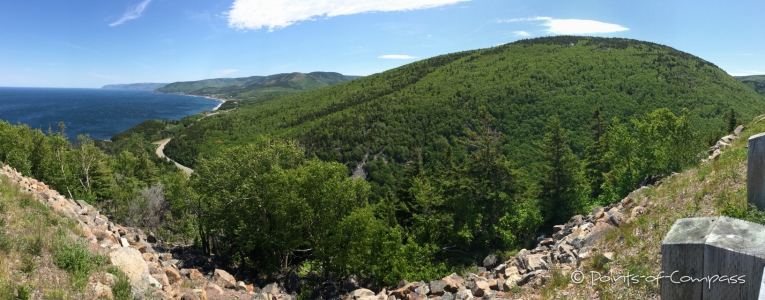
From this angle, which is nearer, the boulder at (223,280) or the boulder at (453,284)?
the boulder at (453,284)

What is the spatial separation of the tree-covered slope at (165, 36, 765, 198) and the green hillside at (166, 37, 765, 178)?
0.89 feet

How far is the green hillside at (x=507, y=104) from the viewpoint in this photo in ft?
253

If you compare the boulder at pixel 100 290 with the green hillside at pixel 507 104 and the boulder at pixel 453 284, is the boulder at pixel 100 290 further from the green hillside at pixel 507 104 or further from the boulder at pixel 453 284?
the green hillside at pixel 507 104

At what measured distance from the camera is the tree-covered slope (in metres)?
75.4

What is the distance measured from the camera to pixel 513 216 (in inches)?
1055

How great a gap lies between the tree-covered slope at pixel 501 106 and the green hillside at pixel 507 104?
0.89 ft

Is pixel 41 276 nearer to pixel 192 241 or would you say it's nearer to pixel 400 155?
pixel 192 241

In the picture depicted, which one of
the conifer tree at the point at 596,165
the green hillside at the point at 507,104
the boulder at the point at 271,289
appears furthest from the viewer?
the green hillside at the point at 507,104

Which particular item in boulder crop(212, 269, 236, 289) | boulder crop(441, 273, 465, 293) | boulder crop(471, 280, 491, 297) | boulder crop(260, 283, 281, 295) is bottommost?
boulder crop(260, 283, 281, 295)

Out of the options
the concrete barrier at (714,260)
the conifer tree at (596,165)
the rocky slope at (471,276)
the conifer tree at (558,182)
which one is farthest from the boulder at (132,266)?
the conifer tree at (596,165)

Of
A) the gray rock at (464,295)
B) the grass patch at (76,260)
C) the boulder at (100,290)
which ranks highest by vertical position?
the grass patch at (76,260)

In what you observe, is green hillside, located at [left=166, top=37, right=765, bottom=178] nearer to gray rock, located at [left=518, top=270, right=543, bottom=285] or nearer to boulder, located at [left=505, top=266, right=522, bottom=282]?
boulder, located at [left=505, top=266, right=522, bottom=282]

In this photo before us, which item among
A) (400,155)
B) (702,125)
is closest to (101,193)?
(400,155)

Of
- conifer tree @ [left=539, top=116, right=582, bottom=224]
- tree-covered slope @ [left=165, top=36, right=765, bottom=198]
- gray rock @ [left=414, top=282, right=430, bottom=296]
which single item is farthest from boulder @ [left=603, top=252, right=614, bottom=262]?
tree-covered slope @ [left=165, top=36, right=765, bottom=198]
